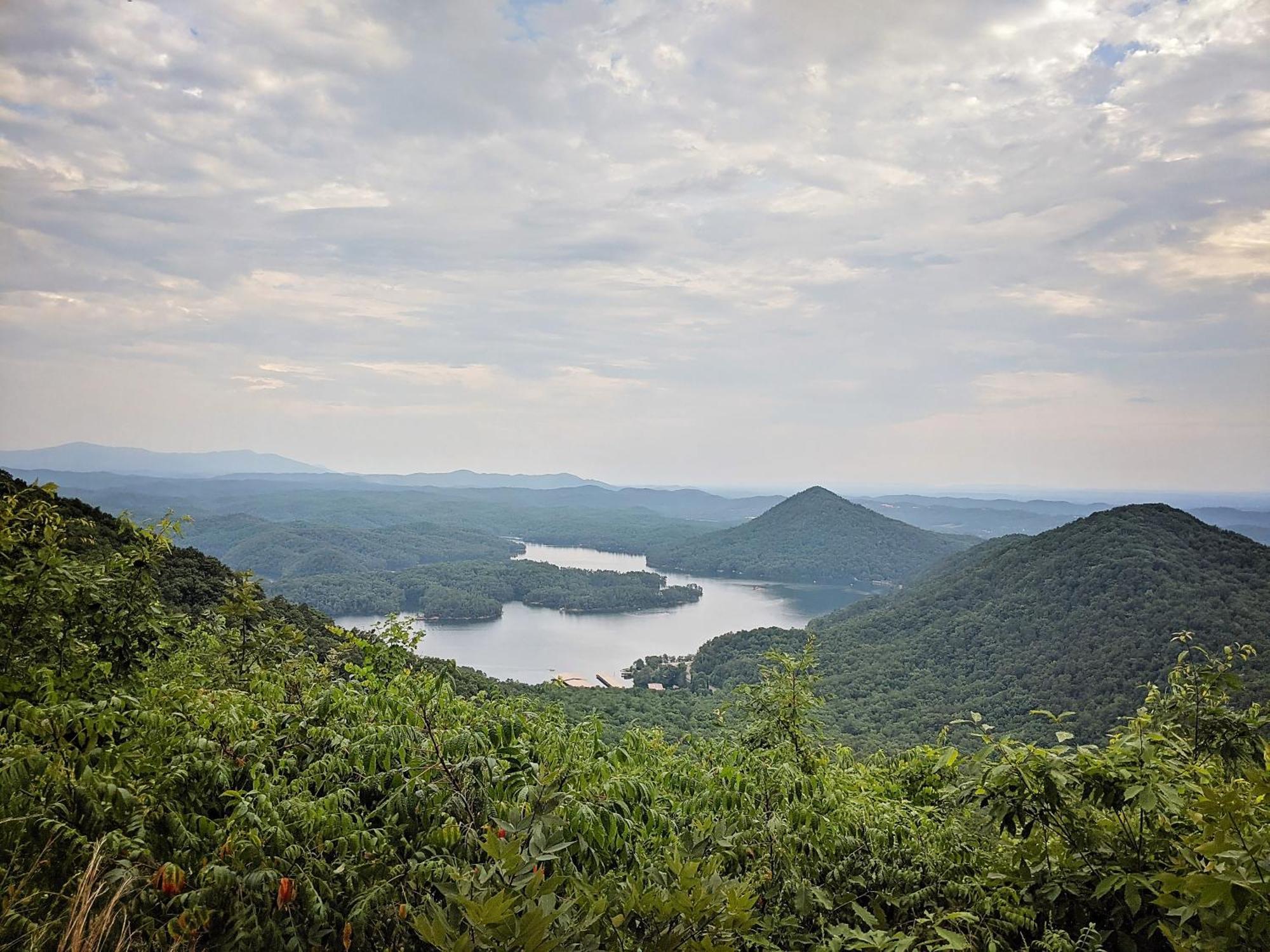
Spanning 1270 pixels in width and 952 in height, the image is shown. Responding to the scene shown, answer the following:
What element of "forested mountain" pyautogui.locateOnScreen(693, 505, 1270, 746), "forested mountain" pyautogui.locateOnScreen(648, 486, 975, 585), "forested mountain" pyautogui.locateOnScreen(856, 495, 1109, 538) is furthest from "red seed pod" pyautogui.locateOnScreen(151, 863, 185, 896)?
"forested mountain" pyautogui.locateOnScreen(856, 495, 1109, 538)

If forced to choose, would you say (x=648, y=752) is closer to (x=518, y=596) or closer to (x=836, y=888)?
(x=836, y=888)

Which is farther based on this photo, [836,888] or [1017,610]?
[1017,610]

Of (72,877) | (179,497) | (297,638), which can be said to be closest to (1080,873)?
(72,877)

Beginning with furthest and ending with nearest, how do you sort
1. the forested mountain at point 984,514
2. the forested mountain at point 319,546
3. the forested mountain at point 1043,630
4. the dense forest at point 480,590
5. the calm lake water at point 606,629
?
the forested mountain at point 984,514
the forested mountain at point 319,546
the dense forest at point 480,590
the calm lake water at point 606,629
the forested mountain at point 1043,630

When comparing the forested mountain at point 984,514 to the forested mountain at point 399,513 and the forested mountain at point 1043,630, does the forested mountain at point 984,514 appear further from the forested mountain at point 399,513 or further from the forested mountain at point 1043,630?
the forested mountain at point 1043,630

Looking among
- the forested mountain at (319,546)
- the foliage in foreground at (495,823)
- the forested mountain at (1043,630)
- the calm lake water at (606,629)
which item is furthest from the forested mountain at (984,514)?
the foliage in foreground at (495,823)

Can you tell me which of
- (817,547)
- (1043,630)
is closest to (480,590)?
(817,547)
